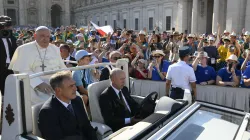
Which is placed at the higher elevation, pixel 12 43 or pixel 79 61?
pixel 12 43

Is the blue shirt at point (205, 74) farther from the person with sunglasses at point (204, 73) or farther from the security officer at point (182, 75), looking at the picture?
the security officer at point (182, 75)

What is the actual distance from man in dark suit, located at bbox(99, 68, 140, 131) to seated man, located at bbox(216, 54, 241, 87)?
123 inches

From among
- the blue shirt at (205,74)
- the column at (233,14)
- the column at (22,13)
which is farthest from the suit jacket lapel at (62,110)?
the column at (22,13)

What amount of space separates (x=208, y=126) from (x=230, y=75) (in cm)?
391

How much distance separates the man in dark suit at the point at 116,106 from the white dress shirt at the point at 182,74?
1.65 m

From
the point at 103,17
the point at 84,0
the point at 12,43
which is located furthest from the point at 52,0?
the point at 12,43

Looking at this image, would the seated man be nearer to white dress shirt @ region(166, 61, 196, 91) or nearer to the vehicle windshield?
white dress shirt @ region(166, 61, 196, 91)

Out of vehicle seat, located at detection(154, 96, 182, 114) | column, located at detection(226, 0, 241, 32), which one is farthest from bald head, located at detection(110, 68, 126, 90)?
column, located at detection(226, 0, 241, 32)

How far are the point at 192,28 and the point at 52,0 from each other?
5793 cm

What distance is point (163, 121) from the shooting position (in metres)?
3.17

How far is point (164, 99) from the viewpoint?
3760 mm

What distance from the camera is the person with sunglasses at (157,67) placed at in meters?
7.44

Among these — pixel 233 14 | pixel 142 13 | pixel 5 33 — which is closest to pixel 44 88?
pixel 5 33

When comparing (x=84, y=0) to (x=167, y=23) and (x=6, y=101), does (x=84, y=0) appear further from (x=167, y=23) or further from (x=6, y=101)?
(x=6, y=101)
